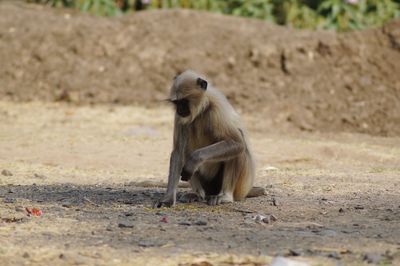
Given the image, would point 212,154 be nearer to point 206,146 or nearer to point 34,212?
point 206,146

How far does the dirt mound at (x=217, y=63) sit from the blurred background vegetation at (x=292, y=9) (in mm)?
1120

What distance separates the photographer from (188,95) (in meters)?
9.09

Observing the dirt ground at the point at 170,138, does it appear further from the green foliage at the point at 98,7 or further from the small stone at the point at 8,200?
the green foliage at the point at 98,7

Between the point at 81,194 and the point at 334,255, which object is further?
the point at 81,194

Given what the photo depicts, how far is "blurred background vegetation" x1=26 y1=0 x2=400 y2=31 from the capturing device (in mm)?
20500

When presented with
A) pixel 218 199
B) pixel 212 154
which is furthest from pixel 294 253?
pixel 218 199

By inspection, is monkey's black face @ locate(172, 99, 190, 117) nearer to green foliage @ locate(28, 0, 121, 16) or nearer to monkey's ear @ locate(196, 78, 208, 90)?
monkey's ear @ locate(196, 78, 208, 90)

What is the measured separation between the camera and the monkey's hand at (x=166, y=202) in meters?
9.12

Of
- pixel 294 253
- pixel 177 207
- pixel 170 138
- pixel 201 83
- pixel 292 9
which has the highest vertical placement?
pixel 292 9

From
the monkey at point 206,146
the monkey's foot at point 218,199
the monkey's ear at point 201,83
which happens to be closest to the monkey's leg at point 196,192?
the monkey at point 206,146

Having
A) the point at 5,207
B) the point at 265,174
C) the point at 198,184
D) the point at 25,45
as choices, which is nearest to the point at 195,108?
the point at 198,184

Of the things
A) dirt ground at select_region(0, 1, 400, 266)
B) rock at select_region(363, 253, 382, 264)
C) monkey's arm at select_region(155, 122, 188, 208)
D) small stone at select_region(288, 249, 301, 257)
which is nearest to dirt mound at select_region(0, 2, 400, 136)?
dirt ground at select_region(0, 1, 400, 266)

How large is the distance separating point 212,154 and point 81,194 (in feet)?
5.06

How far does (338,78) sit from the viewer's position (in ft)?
60.4
